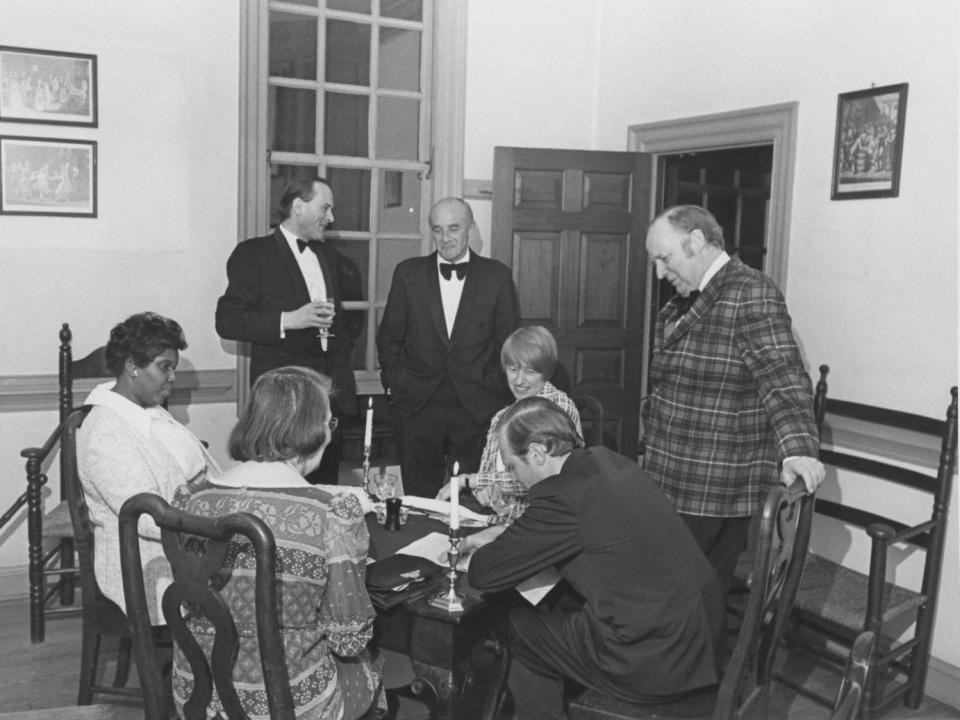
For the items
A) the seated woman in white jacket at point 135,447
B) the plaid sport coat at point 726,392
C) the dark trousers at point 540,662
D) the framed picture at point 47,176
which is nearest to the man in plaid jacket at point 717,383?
the plaid sport coat at point 726,392

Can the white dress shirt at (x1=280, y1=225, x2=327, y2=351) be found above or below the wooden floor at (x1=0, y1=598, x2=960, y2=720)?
above

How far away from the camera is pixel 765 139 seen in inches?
167

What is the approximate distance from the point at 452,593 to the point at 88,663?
1.28 m

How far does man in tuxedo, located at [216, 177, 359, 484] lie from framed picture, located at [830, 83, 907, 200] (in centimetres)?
209

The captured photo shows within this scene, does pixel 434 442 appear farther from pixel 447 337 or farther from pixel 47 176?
pixel 47 176

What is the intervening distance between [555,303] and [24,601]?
9.23ft

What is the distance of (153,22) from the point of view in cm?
422

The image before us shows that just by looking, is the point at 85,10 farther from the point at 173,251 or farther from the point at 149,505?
the point at 149,505

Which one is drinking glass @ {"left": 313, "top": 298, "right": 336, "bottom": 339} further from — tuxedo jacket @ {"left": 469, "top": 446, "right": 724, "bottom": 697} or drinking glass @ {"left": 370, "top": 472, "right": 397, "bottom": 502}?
tuxedo jacket @ {"left": 469, "top": 446, "right": 724, "bottom": 697}

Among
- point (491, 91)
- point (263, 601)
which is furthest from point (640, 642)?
point (491, 91)

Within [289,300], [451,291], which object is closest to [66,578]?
[289,300]

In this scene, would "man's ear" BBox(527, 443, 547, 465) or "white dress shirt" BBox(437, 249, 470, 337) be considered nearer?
"man's ear" BBox(527, 443, 547, 465)

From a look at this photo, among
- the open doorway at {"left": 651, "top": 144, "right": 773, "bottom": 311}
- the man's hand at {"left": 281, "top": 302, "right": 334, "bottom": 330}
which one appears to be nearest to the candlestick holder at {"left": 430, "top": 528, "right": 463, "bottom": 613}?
the man's hand at {"left": 281, "top": 302, "right": 334, "bottom": 330}

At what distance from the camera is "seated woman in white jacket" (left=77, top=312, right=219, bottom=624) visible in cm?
257
